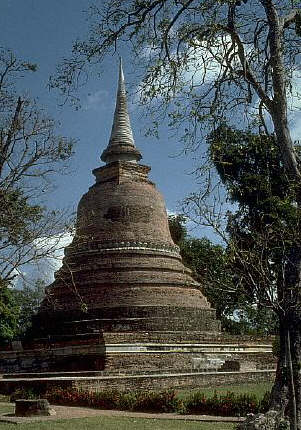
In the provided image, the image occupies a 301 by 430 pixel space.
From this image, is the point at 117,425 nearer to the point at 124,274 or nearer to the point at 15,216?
the point at 15,216

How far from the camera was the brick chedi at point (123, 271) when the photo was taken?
22312mm

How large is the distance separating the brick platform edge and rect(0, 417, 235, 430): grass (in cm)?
474

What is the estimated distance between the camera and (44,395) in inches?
615

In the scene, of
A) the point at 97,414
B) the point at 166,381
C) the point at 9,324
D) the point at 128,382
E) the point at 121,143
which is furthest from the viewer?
the point at 9,324

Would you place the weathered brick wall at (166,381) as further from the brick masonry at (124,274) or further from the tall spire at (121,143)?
the tall spire at (121,143)

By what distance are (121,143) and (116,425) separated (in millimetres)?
19845

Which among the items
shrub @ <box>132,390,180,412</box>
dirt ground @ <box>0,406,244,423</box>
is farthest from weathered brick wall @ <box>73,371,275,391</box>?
shrub @ <box>132,390,180,412</box>

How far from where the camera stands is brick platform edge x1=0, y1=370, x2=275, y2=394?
52.7 ft

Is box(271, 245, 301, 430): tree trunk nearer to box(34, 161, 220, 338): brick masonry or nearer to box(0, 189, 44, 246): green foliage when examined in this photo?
box(0, 189, 44, 246): green foliage

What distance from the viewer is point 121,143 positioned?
2889cm

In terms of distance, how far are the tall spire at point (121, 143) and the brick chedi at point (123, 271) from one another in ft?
0.17

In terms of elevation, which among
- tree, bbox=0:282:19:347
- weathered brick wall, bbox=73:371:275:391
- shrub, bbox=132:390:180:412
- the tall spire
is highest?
the tall spire

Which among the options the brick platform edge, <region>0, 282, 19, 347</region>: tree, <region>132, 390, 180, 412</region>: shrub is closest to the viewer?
<region>132, 390, 180, 412</region>: shrub

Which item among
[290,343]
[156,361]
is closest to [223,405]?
[290,343]
